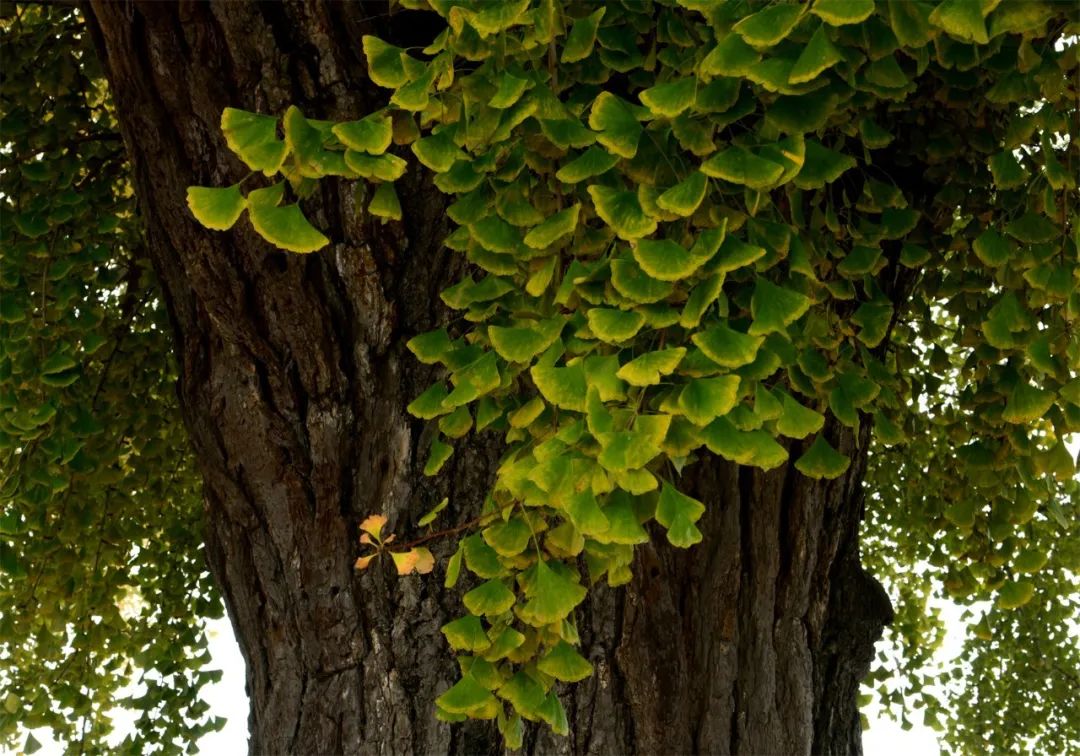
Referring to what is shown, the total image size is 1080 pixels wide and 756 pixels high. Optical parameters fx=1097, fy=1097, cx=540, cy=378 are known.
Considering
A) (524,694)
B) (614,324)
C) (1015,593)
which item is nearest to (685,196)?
(614,324)

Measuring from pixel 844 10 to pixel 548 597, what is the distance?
34.4 inches

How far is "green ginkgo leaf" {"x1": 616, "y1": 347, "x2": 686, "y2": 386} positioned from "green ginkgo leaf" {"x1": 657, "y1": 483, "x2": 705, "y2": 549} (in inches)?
7.6

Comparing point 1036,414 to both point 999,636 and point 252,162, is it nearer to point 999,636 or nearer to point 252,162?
point 252,162

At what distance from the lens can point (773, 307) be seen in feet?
5.01

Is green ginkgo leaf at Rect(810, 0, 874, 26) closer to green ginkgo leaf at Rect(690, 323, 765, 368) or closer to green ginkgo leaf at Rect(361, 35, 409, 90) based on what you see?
green ginkgo leaf at Rect(690, 323, 765, 368)

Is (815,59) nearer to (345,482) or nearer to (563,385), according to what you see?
(563,385)

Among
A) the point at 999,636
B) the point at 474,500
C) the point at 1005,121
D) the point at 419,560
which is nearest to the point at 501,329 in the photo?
the point at 419,560

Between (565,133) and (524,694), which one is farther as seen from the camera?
(524,694)

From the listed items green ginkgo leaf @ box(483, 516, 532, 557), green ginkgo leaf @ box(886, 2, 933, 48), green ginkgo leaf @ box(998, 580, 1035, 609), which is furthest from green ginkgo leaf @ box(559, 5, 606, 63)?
green ginkgo leaf @ box(998, 580, 1035, 609)

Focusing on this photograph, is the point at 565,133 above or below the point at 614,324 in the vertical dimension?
above

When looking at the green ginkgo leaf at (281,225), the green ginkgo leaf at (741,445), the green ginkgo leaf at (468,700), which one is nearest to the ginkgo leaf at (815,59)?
the green ginkgo leaf at (741,445)

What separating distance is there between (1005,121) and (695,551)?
1.13m

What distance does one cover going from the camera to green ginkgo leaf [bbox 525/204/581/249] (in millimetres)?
1556

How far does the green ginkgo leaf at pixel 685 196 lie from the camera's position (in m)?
1.38
